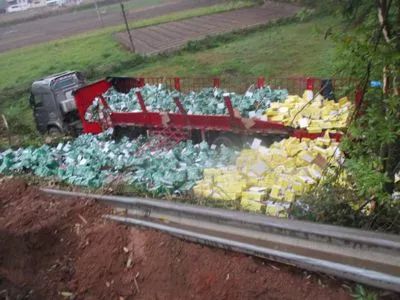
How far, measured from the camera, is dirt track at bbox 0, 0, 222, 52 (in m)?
43.5

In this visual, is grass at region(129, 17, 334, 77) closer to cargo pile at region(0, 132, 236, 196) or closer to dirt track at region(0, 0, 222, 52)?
cargo pile at region(0, 132, 236, 196)

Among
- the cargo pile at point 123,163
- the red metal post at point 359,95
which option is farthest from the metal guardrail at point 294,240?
the cargo pile at point 123,163

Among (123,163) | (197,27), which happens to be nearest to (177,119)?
(123,163)

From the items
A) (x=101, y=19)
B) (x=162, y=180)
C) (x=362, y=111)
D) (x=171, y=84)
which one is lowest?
(x=101, y=19)

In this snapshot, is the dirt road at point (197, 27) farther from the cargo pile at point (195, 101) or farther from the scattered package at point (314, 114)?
the scattered package at point (314, 114)

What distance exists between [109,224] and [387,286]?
2964 millimetres

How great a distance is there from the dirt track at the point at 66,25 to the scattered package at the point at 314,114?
1360 inches

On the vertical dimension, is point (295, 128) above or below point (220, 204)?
below

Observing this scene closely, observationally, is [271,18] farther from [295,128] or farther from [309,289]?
[309,289]

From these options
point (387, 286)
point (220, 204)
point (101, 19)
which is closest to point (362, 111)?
point (387, 286)

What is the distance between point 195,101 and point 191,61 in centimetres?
1196

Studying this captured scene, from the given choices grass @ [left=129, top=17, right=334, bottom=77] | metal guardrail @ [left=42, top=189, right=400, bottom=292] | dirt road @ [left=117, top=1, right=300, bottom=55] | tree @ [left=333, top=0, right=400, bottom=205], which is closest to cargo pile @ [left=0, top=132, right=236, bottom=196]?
metal guardrail @ [left=42, top=189, right=400, bottom=292]

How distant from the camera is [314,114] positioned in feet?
31.4

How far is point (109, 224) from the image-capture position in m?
5.19
